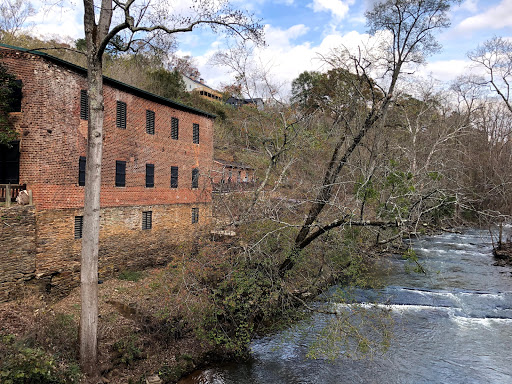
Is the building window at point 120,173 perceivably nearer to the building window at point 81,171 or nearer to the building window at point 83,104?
the building window at point 81,171

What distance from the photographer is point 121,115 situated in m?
16.3

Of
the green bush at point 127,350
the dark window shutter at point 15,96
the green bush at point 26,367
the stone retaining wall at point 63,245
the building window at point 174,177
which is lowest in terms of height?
the green bush at point 127,350

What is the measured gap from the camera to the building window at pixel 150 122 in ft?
58.4

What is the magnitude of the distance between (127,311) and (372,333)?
27.6 ft

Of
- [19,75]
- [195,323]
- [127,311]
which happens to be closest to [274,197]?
[195,323]

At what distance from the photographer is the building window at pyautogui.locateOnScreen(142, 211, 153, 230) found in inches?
701

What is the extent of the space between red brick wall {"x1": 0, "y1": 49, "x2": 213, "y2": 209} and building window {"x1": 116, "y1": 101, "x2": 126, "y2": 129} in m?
0.20

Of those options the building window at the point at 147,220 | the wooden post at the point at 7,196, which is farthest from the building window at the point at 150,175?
the wooden post at the point at 7,196

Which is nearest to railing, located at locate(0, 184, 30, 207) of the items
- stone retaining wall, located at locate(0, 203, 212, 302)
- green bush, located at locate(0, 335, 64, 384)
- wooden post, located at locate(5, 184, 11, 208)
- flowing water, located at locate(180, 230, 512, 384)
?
wooden post, located at locate(5, 184, 11, 208)

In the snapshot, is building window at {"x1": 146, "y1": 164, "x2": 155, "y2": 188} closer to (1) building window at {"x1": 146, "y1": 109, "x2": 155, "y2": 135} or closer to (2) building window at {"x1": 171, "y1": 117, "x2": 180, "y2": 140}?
(1) building window at {"x1": 146, "y1": 109, "x2": 155, "y2": 135}

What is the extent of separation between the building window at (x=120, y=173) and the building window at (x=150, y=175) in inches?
61.4

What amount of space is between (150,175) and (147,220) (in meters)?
2.31

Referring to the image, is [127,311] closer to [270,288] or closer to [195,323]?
[195,323]

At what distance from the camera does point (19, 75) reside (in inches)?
489
